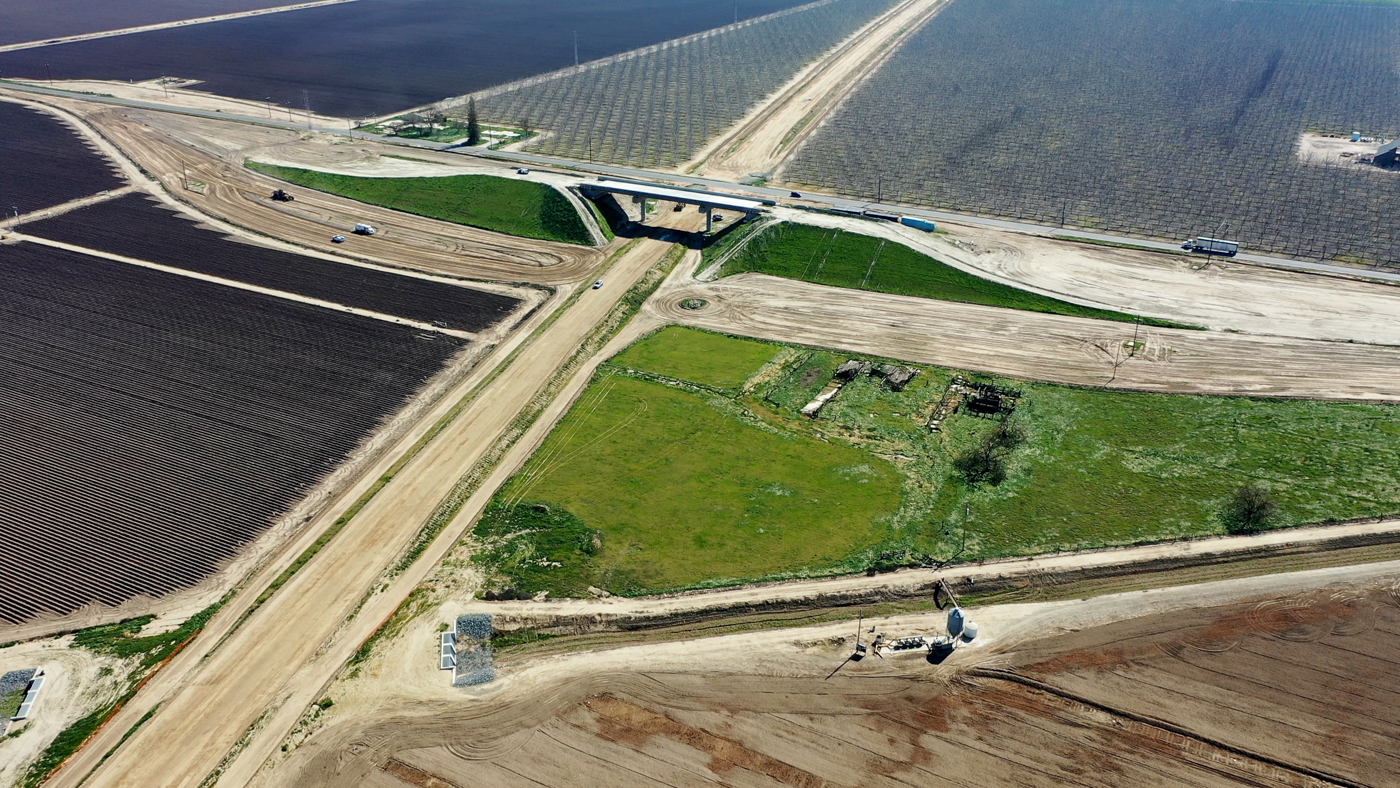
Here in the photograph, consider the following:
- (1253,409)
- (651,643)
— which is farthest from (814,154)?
(651,643)

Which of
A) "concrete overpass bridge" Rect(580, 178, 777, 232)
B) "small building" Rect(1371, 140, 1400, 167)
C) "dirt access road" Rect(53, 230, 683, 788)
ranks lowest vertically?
"small building" Rect(1371, 140, 1400, 167)

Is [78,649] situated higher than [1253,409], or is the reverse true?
[78,649]

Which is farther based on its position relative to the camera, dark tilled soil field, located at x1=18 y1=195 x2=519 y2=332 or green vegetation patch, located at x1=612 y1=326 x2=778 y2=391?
dark tilled soil field, located at x1=18 y1=195 x2=519 y2=332

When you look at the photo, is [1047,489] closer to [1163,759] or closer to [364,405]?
[1163,759]

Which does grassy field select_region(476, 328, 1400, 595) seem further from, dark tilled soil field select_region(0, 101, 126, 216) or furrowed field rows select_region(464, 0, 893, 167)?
dark tilled soil field select_region(0, 101, 126, 216)

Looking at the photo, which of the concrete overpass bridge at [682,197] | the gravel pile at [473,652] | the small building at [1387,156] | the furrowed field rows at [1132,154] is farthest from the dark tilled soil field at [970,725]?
the small building at [1387,156]

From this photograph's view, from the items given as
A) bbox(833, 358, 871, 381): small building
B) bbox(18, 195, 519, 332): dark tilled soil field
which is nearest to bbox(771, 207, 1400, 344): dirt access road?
bbox(833, 358, 871, 381): small building

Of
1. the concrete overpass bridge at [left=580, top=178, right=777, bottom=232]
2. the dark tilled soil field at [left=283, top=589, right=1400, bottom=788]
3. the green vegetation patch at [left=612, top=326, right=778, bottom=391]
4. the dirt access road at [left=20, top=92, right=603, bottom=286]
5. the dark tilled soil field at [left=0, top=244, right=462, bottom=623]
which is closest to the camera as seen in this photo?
the dark tilled soil field at [left=283, top=589, right=1400, bottom=788]

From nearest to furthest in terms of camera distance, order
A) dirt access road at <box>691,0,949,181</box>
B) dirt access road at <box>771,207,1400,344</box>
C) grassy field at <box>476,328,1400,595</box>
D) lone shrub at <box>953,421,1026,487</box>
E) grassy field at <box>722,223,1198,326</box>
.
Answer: grassy field at <box>476,328,1400,595</box> → lone shrub at <box>953,421,1026,487</box> → dirt access road at <box>771,207,1400,344</box> → grassy field at <box>722,223,1198,326</box> → dirt access road at <box>691,0,949,181</box>
